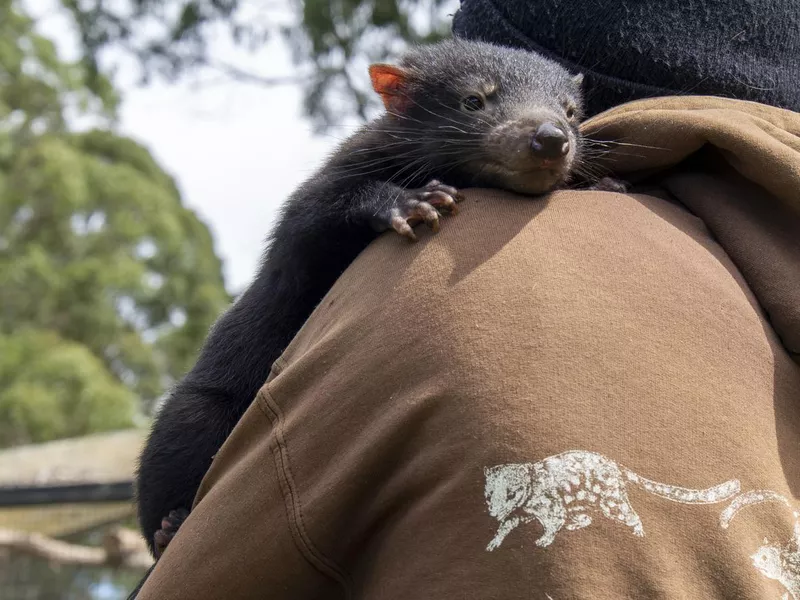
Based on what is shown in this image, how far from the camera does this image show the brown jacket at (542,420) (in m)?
1.22

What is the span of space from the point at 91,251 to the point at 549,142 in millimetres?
18179

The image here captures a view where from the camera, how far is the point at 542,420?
1256mm

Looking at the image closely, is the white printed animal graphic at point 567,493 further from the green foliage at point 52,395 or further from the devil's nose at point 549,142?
the green foliage at point 52,395

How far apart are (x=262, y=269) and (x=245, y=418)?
1053 millimetres

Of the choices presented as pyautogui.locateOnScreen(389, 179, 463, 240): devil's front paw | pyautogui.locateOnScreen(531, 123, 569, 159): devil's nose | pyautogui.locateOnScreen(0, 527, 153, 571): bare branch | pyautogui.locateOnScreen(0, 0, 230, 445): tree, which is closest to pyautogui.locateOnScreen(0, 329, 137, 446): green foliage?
pyautogui.locateOnScreen(0, 0, 230, 445): tree

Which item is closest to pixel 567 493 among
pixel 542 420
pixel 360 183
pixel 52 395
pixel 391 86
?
pixel 542 420

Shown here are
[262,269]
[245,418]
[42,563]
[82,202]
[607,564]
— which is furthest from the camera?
[82,202]

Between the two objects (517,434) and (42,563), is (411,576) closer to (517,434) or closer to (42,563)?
(517,434)

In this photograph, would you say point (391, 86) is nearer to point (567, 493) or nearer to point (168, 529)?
point (168, 529)

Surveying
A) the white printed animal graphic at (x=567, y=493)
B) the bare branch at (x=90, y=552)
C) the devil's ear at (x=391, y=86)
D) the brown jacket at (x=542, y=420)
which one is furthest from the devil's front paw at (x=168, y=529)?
the bare branch at (x=90, y=552)

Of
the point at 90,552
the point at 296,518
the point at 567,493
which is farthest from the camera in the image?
the point at 90,552

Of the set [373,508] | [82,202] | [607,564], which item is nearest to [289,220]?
[373,508]

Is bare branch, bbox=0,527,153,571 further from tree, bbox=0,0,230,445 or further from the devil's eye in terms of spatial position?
tree, bbox=0,0,230,445

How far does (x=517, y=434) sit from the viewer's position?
125cm
